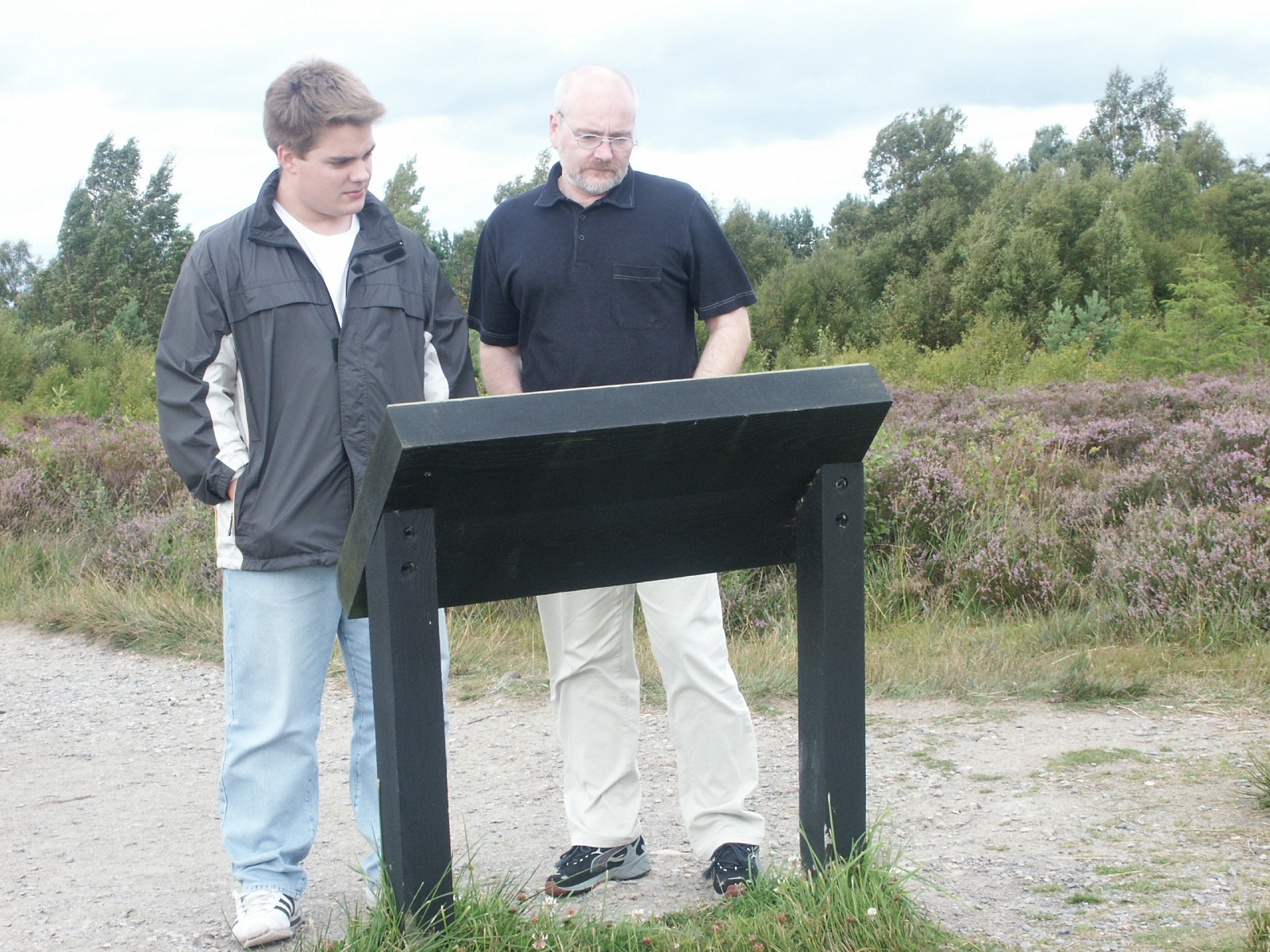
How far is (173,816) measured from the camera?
3.86 m

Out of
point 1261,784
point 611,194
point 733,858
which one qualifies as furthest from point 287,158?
point 1261,784

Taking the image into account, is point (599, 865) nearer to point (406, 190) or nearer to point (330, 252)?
point (330, 252)

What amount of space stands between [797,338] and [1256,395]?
2710 cm

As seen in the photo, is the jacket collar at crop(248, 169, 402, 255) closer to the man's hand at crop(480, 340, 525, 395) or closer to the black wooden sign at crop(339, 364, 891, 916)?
the man's hand at crop(480, 340, 525, 395)

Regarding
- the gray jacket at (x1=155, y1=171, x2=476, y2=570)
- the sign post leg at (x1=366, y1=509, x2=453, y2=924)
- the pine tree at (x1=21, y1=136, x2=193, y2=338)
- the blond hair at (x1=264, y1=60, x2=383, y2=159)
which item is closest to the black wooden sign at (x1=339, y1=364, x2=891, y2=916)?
the sign post leg at (x1=366, y1=509, x2=453, y2=924)

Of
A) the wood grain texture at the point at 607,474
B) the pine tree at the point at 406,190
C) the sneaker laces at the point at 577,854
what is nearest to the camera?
the wood grain texture at the point at 607,474

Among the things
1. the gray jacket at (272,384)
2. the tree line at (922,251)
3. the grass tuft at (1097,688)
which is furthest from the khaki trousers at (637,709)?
the tree line at (922,251)

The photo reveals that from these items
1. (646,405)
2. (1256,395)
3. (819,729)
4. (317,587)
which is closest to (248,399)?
(317,587)

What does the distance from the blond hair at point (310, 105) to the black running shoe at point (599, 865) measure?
183cm

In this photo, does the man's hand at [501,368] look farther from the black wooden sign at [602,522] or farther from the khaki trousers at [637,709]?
the black wooden sign at [602,522]

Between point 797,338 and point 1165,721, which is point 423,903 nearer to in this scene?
point 1165,721

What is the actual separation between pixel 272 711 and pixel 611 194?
154 cm

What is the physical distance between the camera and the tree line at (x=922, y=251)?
31109 mm

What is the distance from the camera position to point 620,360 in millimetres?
3014
